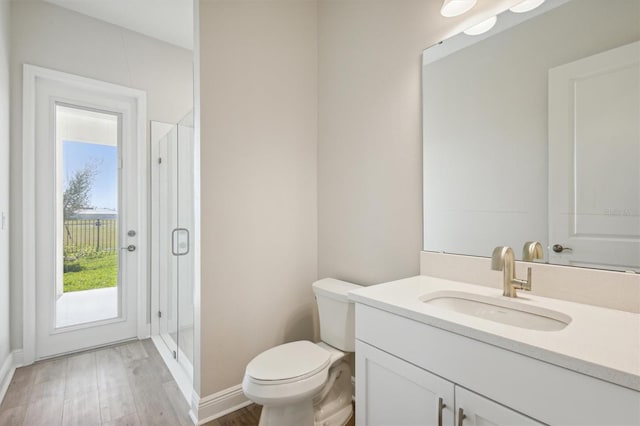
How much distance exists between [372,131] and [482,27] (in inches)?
27.8

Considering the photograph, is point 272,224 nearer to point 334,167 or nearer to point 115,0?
point 334,167

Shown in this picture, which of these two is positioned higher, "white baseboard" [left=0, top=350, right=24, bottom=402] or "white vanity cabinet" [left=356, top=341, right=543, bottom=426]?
"white vanity cabinet" [left=356, top=341, right=543, bottom=426]

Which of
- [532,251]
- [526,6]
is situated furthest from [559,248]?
[526,6]

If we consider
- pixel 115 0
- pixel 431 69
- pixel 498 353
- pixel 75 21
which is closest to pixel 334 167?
pixel 431 69

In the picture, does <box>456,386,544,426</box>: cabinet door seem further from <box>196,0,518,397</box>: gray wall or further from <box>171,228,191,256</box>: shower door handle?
<box>171,228,191,256</box>: shower door handle

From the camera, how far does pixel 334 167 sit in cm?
209

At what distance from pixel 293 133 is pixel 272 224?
65 centimetres

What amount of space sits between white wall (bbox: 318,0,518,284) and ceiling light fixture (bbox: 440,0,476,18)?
5 centimetres

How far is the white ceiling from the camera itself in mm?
2393

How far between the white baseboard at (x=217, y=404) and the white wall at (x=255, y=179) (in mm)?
41

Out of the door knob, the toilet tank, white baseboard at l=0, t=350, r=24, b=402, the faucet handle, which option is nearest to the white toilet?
the toilet tank

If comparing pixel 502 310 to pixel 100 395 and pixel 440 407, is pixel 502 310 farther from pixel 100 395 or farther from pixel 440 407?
pixel 100 395

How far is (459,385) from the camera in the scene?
0.87 meters

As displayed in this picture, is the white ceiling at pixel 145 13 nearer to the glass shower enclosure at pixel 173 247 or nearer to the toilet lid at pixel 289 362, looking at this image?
the glass shower enclosure at pixel 173 247
